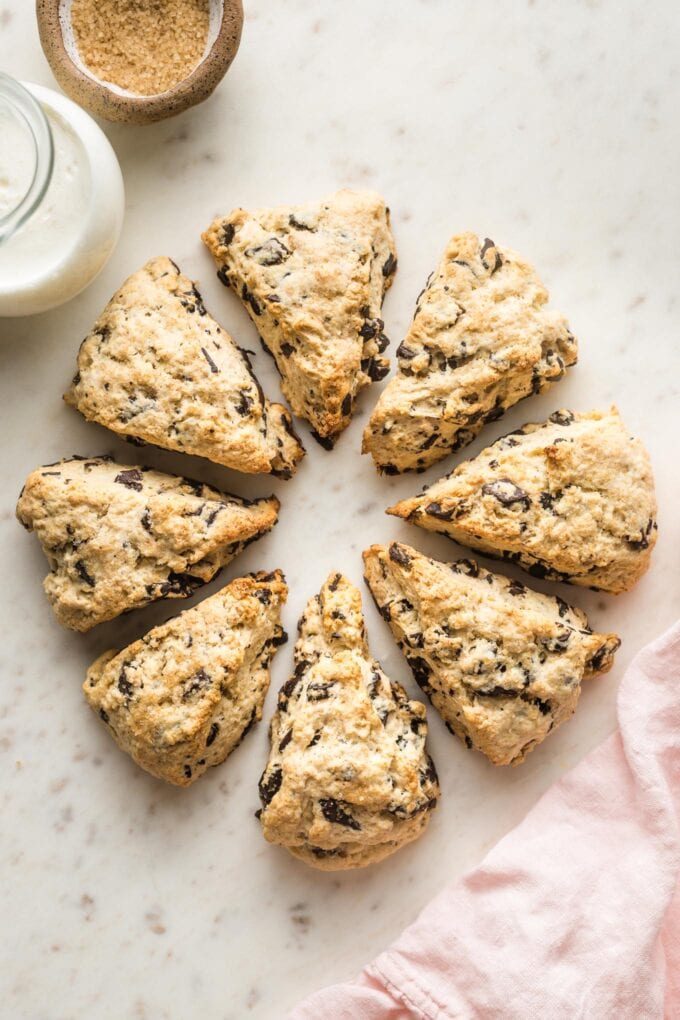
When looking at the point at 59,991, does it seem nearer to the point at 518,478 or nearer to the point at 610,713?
the point at 610,713

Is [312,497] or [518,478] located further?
[312,497]

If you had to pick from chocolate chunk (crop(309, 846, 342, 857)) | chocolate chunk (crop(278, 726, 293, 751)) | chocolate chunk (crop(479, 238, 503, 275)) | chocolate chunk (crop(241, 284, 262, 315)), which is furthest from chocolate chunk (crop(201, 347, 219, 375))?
chocolate chunk (crop(309, 846, 342, 857))

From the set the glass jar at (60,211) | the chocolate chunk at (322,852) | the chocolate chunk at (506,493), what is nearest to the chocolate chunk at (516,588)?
the chocolate chunk at (506,493)

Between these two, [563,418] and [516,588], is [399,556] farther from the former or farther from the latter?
[563,418]

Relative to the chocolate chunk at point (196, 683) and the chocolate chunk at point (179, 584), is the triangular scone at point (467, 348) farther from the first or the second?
the chocolate chunk at point (196, 683)

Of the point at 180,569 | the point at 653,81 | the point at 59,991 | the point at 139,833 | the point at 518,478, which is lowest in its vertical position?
the point at 59,991

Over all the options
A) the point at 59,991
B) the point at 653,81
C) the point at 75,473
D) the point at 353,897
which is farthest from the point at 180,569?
the point at 653,81
